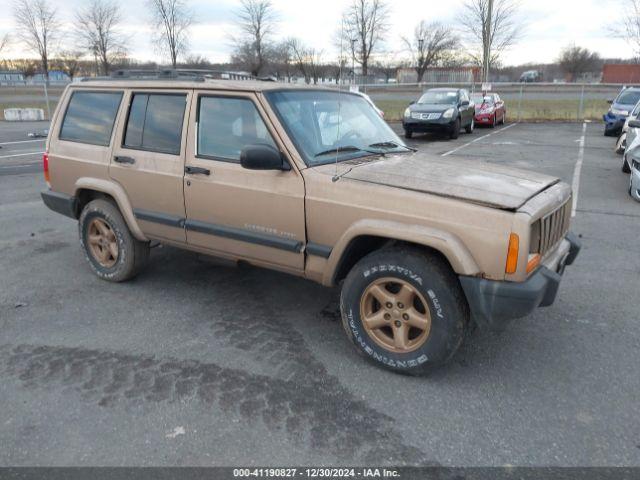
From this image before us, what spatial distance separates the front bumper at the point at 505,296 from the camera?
9.37 feet

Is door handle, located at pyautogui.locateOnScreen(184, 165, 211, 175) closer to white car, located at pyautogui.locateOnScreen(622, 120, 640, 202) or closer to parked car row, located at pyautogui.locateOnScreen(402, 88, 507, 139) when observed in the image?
white car, located at pyautogui.locateOnScreen(622, 120, 640, 202)

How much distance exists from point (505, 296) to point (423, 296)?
1.57 feet

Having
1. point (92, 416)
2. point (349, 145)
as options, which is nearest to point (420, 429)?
point (92, 416)

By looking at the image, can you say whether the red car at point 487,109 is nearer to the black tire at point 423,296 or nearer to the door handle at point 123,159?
the door handle at point 123,159

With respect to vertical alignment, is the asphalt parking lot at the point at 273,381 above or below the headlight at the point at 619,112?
below

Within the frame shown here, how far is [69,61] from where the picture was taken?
153ft

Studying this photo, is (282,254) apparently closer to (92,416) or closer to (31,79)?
(92,416)

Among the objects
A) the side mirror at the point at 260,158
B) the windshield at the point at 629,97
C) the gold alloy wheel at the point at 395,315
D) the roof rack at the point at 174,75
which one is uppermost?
the windshield at the point at 629,97

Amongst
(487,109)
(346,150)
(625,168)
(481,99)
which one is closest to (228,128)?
(346,150)

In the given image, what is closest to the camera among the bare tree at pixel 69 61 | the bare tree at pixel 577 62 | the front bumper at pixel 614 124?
the front bumper at pixel 614 124

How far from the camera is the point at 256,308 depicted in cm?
430

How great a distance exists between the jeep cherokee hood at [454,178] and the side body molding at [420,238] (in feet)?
0.82

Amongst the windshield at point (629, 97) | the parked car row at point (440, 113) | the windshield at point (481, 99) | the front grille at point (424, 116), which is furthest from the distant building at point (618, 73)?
the front grille at point (424, 116)

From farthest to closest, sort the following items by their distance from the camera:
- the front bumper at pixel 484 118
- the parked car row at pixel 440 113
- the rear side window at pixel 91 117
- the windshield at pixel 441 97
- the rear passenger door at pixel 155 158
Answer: the front bumper at pixel 484 118 < the windshield at pixel 441 97 < the parked car row at pixel 440 113 < the rear side window at pixel 91 117 < the rear passenger door at pixel 155 158
